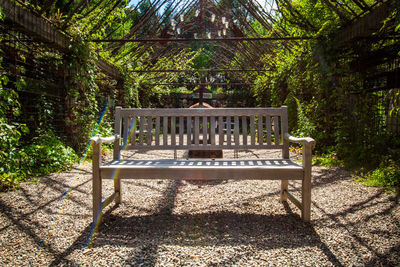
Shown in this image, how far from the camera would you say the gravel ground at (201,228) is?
5.71 feet

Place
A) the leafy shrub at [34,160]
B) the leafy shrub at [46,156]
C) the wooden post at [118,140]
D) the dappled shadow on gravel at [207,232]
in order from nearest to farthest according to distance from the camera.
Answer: the dappled shadow on gravel at [207,232]
the wooden post at [118,140]
the leafy shrub at [34,160]
the leafy shrub at [46,156]

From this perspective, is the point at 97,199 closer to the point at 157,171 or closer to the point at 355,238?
the point at 157,171

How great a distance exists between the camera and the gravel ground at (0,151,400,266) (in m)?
1.74

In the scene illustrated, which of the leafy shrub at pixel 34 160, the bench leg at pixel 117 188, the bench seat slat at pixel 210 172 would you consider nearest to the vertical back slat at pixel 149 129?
the bench leg at pixel 117 188

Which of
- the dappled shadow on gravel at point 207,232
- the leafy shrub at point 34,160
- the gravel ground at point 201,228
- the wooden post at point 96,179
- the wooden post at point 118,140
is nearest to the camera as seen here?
the gravel ground at point 201,228

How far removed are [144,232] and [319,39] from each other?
5.22 metres

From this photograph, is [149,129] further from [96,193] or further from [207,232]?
[207,232]

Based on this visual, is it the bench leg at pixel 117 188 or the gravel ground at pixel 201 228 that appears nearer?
the gravel ground at pixel 201 228

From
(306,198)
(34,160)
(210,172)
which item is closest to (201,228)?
(210,172)

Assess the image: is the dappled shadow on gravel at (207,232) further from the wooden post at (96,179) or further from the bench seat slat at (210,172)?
the bench seat slat at (210,172)

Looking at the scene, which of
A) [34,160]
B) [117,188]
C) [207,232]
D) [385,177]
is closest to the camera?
[207,232]

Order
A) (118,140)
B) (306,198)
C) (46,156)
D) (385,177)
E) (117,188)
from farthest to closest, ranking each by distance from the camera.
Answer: (46,156)
(385,177)
(117,188)
(118,140)
(306,198)

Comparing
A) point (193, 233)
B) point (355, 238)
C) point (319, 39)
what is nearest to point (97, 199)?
point (193, 233)

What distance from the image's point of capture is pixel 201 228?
2.23 m
